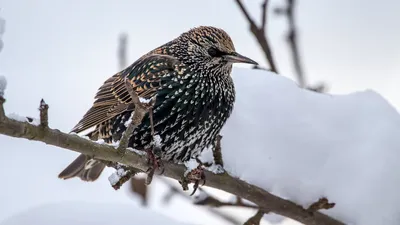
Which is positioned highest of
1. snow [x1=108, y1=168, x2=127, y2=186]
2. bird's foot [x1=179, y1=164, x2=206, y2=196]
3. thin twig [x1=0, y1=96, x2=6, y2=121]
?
bird's foot [x1=179, y1=164, x2=206, y2=196]

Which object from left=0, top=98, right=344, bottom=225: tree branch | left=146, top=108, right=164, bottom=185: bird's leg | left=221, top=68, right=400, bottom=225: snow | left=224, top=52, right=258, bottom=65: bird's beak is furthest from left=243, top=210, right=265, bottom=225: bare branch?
left=224, top=52, right=258, bottom=65: bird's beak

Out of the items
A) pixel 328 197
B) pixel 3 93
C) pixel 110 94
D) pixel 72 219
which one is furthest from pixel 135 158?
pixel 110 94

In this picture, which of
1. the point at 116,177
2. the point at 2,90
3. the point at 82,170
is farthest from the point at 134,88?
the point at 2,90

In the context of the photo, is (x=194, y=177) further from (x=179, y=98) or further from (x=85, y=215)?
(x=179, y=98)

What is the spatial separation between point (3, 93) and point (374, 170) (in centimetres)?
144

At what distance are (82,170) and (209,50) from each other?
32.7 inches

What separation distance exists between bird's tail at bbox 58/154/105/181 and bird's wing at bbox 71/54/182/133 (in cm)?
21

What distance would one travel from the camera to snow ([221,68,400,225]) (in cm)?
257

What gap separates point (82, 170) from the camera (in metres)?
3.37

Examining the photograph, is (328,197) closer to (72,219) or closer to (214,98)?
(214,98)

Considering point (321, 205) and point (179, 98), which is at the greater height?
point (179, 98)

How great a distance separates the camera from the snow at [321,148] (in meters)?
2.57

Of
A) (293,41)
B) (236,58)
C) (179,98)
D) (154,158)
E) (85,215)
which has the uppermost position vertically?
(293,41)

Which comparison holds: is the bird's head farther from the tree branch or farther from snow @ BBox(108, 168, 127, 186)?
snow @ BBox(108, 168, 127, 186)
